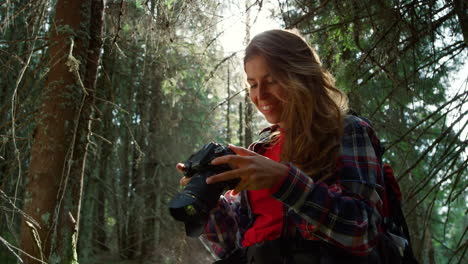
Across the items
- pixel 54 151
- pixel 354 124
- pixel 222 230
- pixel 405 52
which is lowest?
pixel 222 230

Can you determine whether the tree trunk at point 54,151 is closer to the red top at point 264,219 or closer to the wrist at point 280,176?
the red top at point 264,219

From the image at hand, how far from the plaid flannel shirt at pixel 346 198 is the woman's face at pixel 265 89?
1.11 ft

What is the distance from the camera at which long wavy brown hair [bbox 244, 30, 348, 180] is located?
1316 millimetres

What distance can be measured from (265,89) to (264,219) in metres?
0.54

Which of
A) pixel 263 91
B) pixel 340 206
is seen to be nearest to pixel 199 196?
pixel 340 206

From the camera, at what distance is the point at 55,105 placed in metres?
2.37

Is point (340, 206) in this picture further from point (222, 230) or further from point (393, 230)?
point (222, 230)

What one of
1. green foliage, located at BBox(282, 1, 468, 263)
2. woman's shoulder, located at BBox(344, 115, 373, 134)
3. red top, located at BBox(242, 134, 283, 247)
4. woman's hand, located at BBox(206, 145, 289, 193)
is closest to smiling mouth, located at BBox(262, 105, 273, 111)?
red top, located at BBox(242, 134, 283, 247)

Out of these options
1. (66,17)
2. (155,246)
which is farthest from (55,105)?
(155,246)

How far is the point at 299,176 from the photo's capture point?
1.13 metres

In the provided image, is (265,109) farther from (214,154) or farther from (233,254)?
(233,254)

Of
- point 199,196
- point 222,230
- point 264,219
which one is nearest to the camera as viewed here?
point 199,196

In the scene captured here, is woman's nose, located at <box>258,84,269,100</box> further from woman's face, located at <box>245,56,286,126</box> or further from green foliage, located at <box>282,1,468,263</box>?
green foliage, located at <box>282,1,468,263</box>

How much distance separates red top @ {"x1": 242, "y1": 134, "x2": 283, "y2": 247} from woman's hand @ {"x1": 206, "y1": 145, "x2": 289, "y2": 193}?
21 cm
